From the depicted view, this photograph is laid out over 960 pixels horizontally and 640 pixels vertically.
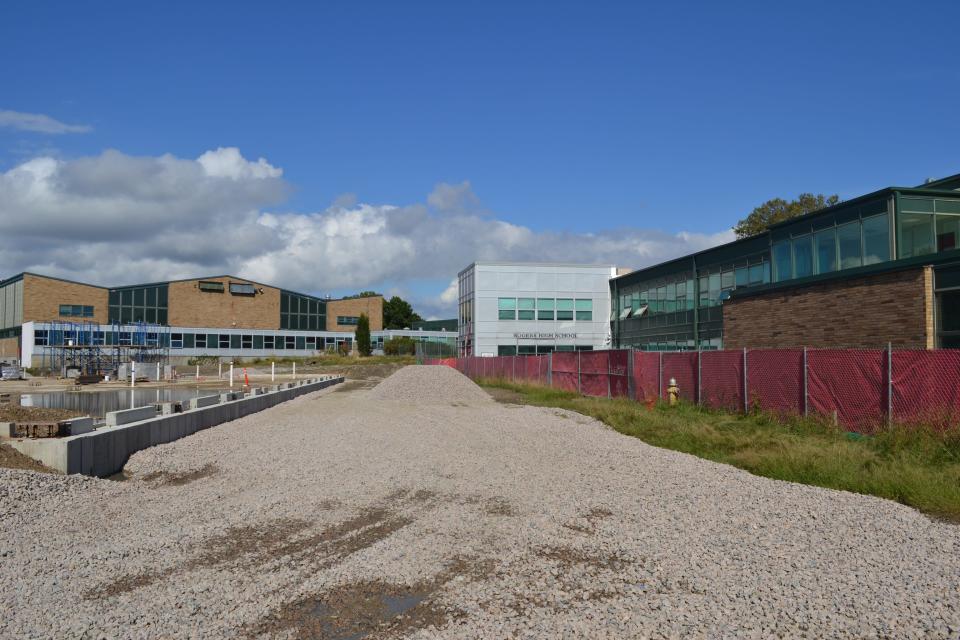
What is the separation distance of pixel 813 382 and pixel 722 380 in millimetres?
3791

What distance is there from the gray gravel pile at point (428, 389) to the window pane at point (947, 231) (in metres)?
17.0

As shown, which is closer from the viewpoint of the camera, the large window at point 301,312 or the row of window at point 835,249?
the row of window at point 835,249

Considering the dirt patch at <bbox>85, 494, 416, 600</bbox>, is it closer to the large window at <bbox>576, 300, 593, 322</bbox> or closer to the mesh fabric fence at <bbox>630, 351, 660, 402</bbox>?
the mesh fabric fence at <bbox>630, 351, 660, 402</bbox>

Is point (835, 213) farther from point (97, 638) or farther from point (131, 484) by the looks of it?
point (97, 638)

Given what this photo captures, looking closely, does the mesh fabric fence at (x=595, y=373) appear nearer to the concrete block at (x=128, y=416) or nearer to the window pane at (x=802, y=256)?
the window pane at (x=802, y=256)

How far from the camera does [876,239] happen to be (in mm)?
25016

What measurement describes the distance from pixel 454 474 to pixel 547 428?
22.7 ft

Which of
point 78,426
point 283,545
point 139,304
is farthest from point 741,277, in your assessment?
point 139,304

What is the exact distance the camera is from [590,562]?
262 inches

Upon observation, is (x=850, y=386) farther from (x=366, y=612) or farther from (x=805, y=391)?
(x=366, y=612)

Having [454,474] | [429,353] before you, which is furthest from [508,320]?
[454,474]

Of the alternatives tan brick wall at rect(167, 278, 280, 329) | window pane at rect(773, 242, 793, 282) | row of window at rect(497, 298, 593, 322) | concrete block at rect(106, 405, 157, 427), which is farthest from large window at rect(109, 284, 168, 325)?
concrete block at rect(106, 405, 157, 427)

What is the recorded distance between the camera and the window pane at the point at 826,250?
27000 mm

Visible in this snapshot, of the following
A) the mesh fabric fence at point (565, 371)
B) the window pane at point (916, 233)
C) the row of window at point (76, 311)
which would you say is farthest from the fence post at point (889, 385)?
the row of window at point (76, 311)
